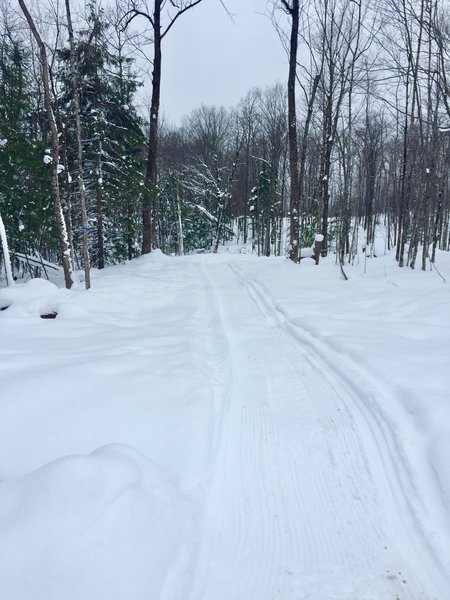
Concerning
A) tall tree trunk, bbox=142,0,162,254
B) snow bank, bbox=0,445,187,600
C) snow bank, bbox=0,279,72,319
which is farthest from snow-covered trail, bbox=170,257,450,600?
tall tree trunk, bbox=142,0,162,254

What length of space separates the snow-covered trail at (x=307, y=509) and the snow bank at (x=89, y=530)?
8.7 inches

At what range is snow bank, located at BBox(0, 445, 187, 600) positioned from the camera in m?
1.73

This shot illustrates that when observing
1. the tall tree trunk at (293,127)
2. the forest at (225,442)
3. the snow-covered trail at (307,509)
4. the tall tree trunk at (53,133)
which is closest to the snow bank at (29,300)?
the forest at (225,442)

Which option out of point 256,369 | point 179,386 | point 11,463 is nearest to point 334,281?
point 256,369

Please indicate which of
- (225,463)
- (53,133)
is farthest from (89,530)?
(53,133)

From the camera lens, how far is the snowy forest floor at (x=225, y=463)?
1.91 m

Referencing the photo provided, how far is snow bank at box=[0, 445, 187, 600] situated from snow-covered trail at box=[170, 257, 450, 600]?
0.22 meters

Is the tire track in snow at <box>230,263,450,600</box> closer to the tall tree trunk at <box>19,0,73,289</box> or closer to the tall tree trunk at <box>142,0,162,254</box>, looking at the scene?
the tall tree trunk at <box>19,0,73,289</box>

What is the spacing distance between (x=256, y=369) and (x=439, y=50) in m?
11.2

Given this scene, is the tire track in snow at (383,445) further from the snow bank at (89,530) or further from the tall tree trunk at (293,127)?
the tall tree trunk at (293,127)

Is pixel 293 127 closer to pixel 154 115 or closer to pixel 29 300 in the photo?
pixel 154 115

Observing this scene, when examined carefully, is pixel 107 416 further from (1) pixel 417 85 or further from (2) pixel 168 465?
(1) pixel 417 85

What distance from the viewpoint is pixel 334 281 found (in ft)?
34.7

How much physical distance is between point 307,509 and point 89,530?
1.42 metres
